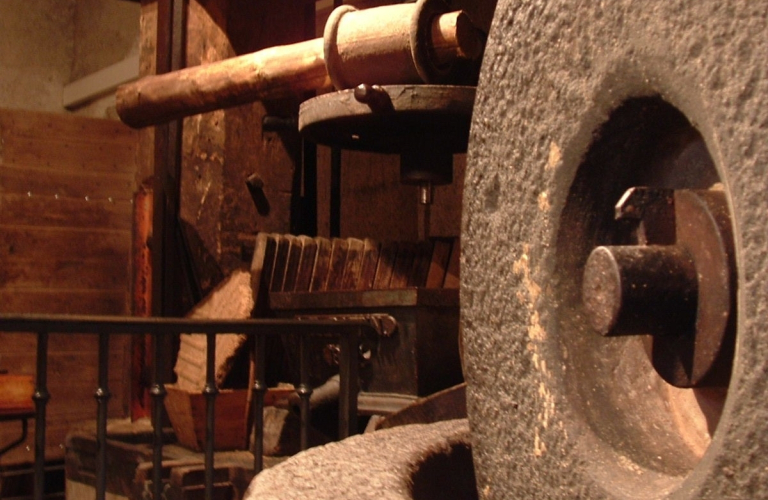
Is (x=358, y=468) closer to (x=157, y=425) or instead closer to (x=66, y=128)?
(x=157, y=425)

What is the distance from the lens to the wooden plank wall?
18.5 ft

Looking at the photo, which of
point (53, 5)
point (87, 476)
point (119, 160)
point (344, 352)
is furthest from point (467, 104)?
point (53, 5)

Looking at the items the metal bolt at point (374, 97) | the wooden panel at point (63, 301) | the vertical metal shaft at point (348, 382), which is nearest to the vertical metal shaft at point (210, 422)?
the vertical metal shaft at point (348, 382)

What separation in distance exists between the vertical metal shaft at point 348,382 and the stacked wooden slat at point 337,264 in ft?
1.26

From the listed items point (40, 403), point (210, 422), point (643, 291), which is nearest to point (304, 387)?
point (210, 422)

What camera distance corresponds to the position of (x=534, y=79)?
1008mm

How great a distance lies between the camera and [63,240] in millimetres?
5812

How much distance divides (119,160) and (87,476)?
269cm

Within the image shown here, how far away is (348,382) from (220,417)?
837mm

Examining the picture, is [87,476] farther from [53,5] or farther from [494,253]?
[53,5]

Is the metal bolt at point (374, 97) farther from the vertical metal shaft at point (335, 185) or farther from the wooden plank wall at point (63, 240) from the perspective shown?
the wooden plank wall at point (63, 240)

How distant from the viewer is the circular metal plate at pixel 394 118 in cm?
273

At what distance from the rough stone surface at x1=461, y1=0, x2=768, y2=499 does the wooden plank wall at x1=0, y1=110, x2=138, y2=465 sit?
4.83 metres

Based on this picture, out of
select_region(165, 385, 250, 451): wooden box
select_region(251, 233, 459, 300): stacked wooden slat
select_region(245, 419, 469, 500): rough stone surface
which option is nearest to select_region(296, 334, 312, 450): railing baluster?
select_region(251, 233, 459, 300): stacked wooden slat
